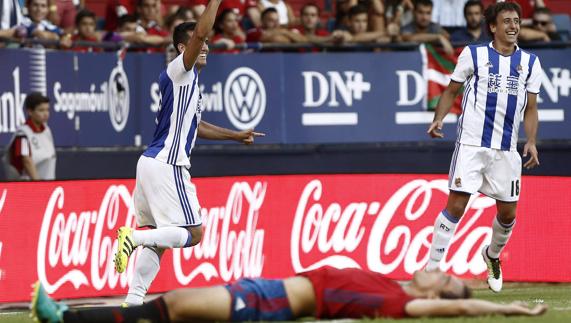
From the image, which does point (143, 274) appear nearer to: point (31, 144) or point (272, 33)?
point (31, 144)

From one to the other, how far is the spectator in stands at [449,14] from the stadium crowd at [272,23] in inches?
0.5

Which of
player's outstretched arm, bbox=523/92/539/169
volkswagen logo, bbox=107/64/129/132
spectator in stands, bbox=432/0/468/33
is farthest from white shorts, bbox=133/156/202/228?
spectator in stands, bbox=432/0/468/33

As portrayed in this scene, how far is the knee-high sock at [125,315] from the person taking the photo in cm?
823

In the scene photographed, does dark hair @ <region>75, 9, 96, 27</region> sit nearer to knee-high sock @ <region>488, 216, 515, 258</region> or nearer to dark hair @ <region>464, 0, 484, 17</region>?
dark hair @ <region>464, 0, 484, 17</region>

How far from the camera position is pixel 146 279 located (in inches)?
420

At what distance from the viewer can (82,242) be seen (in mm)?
13609

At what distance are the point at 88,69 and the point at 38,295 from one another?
8.73 metres

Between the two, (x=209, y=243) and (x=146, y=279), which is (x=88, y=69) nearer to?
(x=209, y=243)

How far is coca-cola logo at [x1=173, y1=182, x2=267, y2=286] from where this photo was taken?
47.0 ft

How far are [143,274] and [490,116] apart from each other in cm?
333

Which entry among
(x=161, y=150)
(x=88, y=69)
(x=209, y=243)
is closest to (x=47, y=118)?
(x=88, y=69)

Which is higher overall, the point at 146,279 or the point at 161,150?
the point at 161,150

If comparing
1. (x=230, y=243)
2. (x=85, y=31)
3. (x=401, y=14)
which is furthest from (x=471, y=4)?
(x=230, y=243)

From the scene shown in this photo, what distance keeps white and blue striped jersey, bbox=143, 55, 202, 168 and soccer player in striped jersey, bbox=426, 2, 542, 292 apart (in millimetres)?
2298
